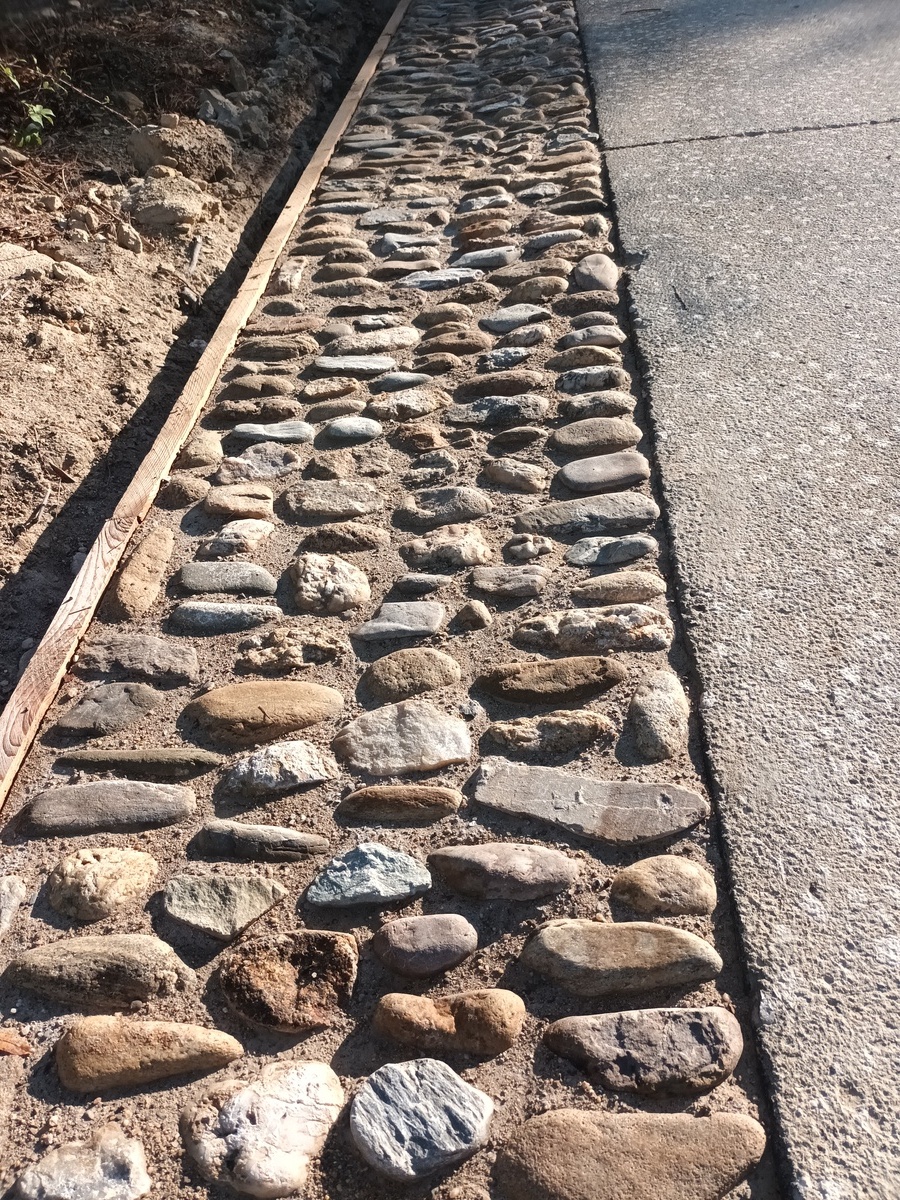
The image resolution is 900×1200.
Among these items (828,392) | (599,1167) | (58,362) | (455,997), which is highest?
(58,362)

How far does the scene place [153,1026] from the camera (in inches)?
49.1

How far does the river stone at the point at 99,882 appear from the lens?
140 centimetres

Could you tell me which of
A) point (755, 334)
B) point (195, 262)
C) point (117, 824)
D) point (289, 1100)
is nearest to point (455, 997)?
point (289, 1100)

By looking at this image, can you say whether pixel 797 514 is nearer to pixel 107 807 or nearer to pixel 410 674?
pixel 410 674

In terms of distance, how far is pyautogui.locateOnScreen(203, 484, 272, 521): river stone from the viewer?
2.19 metres

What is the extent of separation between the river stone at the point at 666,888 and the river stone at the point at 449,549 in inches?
31.0

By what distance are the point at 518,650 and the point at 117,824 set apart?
732mm

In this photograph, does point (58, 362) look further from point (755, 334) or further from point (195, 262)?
point (755, 334)

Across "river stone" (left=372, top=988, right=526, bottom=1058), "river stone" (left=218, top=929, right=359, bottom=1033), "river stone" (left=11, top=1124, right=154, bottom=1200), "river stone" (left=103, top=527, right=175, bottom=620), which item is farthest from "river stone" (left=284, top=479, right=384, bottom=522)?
"river stone" (left=11, top=1124, right=154, bottom=1200)

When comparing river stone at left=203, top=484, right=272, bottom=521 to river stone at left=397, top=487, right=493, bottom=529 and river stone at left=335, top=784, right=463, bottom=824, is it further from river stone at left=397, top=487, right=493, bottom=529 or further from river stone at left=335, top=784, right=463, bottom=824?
river stone at left=335, top=784, right=463, bottom=824

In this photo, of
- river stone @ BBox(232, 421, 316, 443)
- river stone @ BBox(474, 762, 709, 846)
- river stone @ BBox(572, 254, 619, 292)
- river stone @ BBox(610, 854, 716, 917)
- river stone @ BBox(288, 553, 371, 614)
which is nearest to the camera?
river stone @ BBox(610, 854, 716, 917)

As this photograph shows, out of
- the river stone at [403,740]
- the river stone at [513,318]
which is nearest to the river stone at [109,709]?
the river stone at [403,740]

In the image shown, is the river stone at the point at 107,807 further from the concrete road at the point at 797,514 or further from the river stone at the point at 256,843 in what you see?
the concrete road at the point at 797,514

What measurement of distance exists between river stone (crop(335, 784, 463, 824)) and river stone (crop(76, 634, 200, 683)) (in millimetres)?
448
